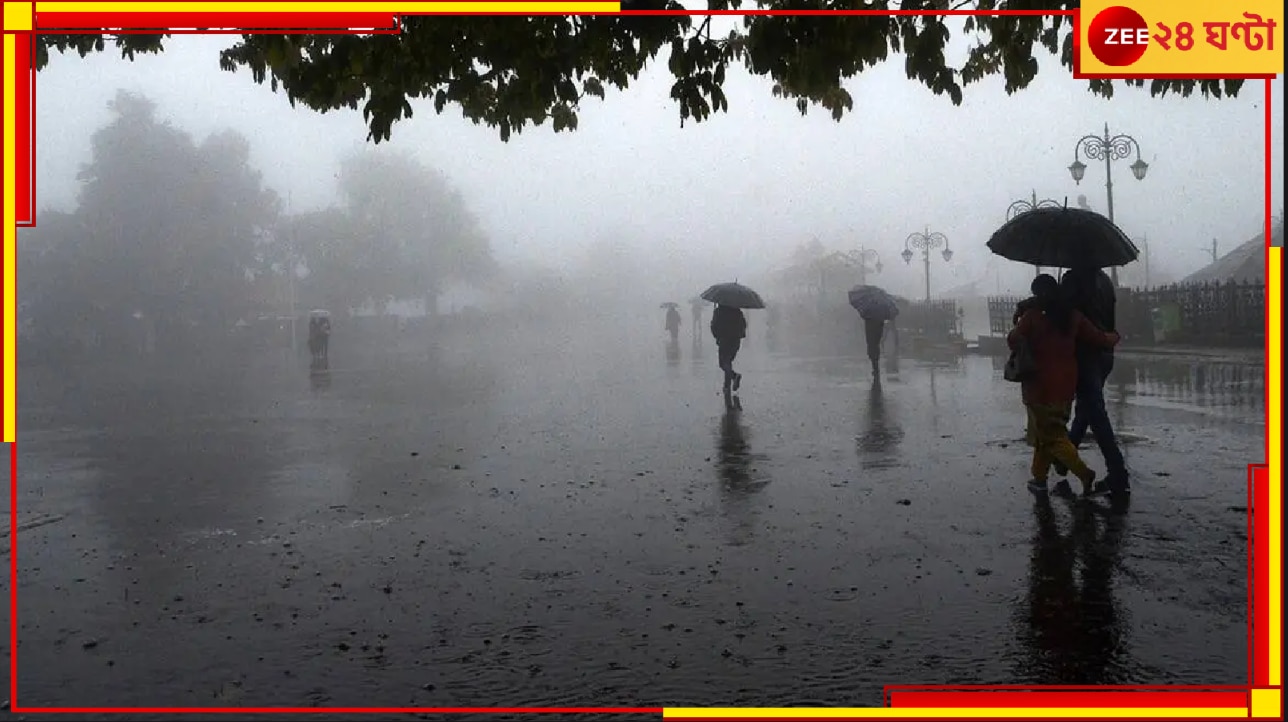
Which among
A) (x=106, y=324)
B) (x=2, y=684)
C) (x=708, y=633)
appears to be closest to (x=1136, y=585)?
(x=708, y=633)

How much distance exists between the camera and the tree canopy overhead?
6.51m

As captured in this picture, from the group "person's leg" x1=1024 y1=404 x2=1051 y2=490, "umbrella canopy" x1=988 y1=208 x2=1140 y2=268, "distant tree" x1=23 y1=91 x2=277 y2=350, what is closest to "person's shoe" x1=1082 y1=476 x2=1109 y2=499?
"person's leg" x1=1024 y1=404 x2=1051 y2=490

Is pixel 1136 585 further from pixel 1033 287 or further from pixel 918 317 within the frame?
pixel 918 317

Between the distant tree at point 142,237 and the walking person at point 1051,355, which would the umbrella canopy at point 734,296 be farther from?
the distant tree at point 142,237

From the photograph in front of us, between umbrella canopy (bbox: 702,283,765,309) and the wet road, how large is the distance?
14.2 ft

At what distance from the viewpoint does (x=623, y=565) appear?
5.67m

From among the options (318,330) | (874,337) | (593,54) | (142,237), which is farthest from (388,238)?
(593,54)

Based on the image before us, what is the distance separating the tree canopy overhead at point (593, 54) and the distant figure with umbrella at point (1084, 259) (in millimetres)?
1114

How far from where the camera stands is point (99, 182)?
49.7 metres

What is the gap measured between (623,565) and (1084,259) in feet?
14.5

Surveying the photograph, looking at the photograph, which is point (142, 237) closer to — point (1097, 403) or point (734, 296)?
point (734, 296)

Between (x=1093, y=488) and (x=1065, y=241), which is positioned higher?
(x=1065, y=241)

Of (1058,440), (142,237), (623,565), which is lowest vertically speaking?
(623,565)

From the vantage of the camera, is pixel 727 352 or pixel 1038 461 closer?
pixel 1038 461
